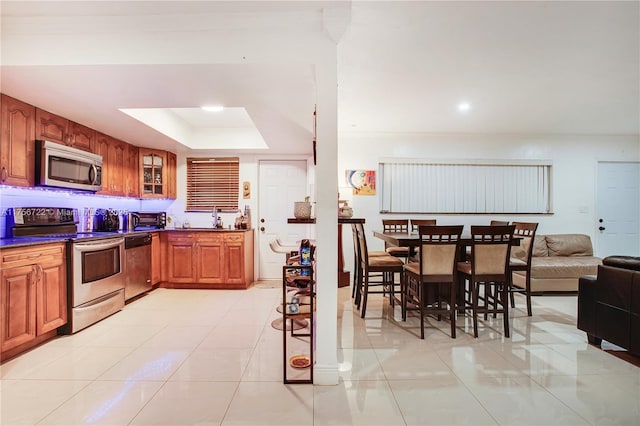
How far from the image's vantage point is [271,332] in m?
2.91

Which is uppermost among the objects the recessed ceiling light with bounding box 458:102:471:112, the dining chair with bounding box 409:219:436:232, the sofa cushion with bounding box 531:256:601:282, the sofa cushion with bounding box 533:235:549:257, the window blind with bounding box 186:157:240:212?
the recessed ceiling light with bounding box 458:102:471:112

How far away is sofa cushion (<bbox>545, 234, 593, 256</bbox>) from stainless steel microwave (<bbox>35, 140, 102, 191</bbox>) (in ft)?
20.9

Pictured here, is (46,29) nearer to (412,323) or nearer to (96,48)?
(96,48)

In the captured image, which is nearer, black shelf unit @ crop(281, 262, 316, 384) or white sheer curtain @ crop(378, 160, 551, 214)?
black shelf unit @ crop(281, 262, 316, 384)

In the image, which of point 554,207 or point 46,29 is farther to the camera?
point 554,207

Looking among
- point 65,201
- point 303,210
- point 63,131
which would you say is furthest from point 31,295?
point 303,210

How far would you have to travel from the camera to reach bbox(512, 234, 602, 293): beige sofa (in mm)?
4070

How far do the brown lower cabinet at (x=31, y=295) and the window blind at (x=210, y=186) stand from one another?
93.1 inches

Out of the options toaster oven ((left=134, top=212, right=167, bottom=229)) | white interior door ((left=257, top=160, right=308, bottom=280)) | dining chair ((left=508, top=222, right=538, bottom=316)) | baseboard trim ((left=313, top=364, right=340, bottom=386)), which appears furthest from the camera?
white interior door ((left=257, top=160, right=308, bottom=280))

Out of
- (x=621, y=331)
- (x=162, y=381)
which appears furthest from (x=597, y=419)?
(x=162, y=381)

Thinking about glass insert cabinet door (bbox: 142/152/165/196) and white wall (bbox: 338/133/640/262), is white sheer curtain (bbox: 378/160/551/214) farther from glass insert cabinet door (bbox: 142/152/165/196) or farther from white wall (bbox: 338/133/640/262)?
glass insert cabinet door (bbox: 142/152/165/196)

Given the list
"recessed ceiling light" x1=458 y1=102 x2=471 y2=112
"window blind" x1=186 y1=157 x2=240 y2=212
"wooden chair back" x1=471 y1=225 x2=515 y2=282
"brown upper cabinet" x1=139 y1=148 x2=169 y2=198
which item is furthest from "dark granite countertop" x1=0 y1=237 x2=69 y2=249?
"recessed ceiling light" x1=458 y1=102 x2=471 y2=112

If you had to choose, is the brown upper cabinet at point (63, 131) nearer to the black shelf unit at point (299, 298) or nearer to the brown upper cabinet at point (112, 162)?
the brown upper cabinet at point (112, 162)

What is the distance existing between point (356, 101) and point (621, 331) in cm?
329
